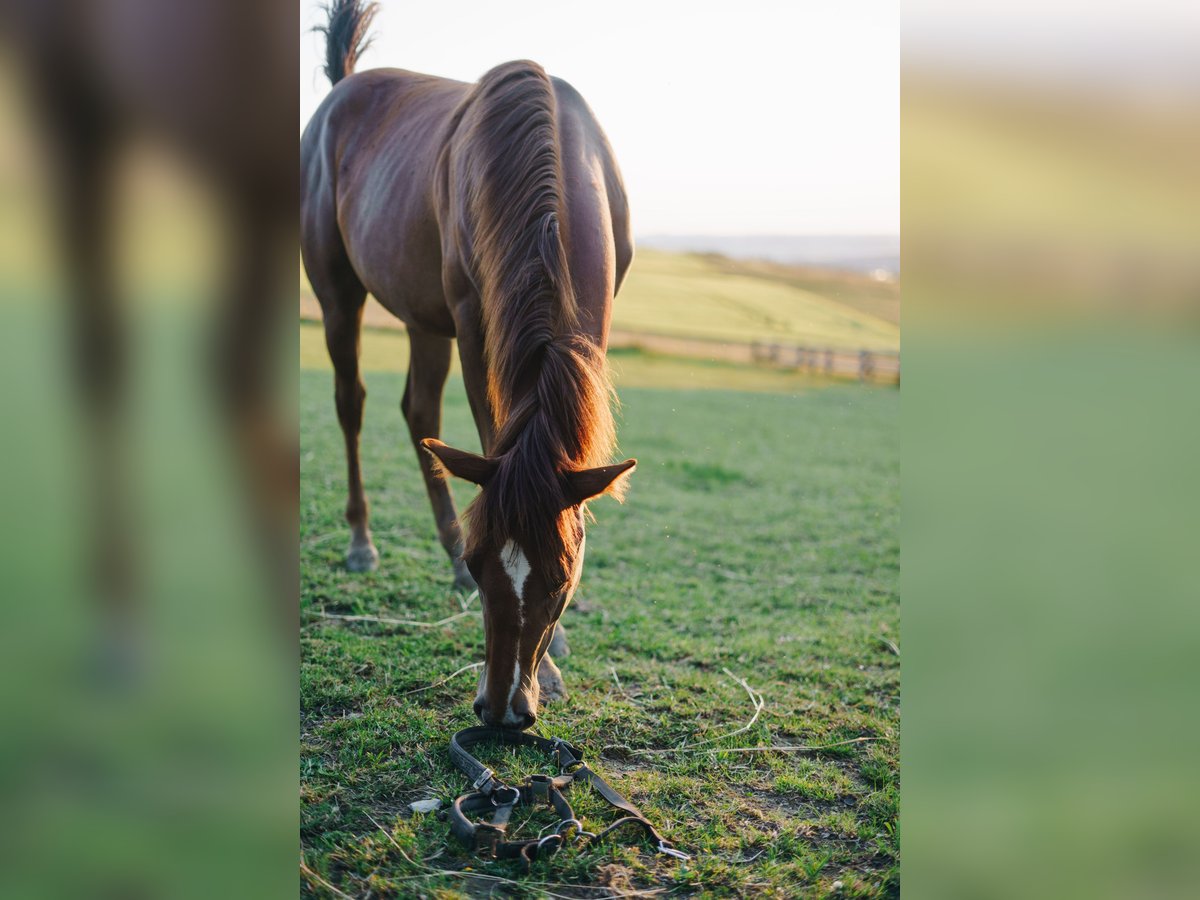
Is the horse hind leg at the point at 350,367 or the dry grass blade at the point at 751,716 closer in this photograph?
the dry grass blade at the point at 751,716

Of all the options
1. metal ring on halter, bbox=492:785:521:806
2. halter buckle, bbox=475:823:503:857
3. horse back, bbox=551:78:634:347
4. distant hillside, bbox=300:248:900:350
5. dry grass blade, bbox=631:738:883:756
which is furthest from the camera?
distant hillside, bbox=300:248:900:350

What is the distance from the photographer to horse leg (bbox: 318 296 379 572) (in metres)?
4.69

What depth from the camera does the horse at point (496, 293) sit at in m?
2.46

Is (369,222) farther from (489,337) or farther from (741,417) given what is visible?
(741,417)

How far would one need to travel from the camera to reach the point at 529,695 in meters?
2.59

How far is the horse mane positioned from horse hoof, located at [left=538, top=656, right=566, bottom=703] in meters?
1.05

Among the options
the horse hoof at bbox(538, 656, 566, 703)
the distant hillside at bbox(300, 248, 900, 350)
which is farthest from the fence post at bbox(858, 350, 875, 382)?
the horse hoof at bbox(538, 656, 566, 703)

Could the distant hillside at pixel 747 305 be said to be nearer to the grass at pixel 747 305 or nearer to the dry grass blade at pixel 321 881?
the grass at pixel 747 305

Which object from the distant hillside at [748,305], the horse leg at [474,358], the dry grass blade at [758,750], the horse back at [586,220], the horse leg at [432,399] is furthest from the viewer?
the distant hillside at [748,305]

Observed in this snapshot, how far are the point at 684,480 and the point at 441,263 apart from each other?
14.0 ft

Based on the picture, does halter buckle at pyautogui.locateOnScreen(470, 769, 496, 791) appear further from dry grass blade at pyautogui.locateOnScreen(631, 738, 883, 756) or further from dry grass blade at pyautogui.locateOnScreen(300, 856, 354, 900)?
dry grass blade at pyautogui.locateOnScreen(631, 738, 883, 756)

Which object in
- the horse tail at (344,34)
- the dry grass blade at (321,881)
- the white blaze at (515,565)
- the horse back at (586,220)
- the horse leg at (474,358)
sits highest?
the horse tail at (344,34)
